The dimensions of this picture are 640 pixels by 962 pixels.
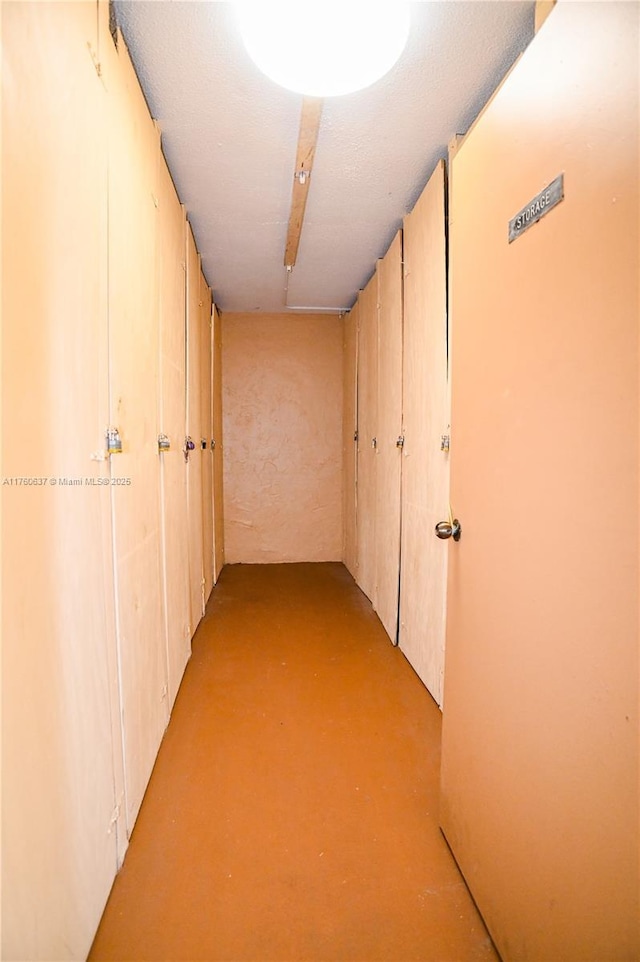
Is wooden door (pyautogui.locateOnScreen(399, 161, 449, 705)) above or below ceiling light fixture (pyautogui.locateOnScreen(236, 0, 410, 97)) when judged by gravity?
below

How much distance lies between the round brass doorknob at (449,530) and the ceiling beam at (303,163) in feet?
5.22

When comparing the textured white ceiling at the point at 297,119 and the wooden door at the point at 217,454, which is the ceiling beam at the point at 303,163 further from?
the wooden door at the point at 217,454

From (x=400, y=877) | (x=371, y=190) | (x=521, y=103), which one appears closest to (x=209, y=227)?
(x=371, y=190)

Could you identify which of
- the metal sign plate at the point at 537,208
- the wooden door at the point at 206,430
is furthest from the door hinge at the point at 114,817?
the wooden door at the point at 206,430

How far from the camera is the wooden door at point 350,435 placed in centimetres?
450

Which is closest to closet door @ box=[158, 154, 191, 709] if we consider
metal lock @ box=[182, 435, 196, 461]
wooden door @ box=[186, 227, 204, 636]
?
metal lock @ box=[182, 435, 196, 461]

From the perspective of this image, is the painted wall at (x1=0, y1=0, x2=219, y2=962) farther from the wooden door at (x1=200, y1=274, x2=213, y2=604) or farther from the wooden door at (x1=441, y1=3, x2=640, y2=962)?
the wooden door at (x1=200, y1=274, x2=213, y2=604)

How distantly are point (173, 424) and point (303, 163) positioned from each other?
1335mm

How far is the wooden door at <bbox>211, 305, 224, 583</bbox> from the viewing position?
14.4ft

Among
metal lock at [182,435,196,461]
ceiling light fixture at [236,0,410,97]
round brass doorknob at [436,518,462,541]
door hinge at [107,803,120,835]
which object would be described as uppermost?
ceiling light fixture at [236,0,410,97]

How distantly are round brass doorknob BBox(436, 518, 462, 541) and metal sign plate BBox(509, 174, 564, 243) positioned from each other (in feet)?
2.37

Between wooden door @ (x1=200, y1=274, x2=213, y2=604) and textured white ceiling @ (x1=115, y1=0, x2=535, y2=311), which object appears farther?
wooden door @ (x1=200, y1=274, x2=213, y2=604)

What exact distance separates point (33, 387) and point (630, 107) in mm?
1074

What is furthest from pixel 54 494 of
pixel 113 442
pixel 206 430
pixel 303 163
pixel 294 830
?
pixel 206 430
